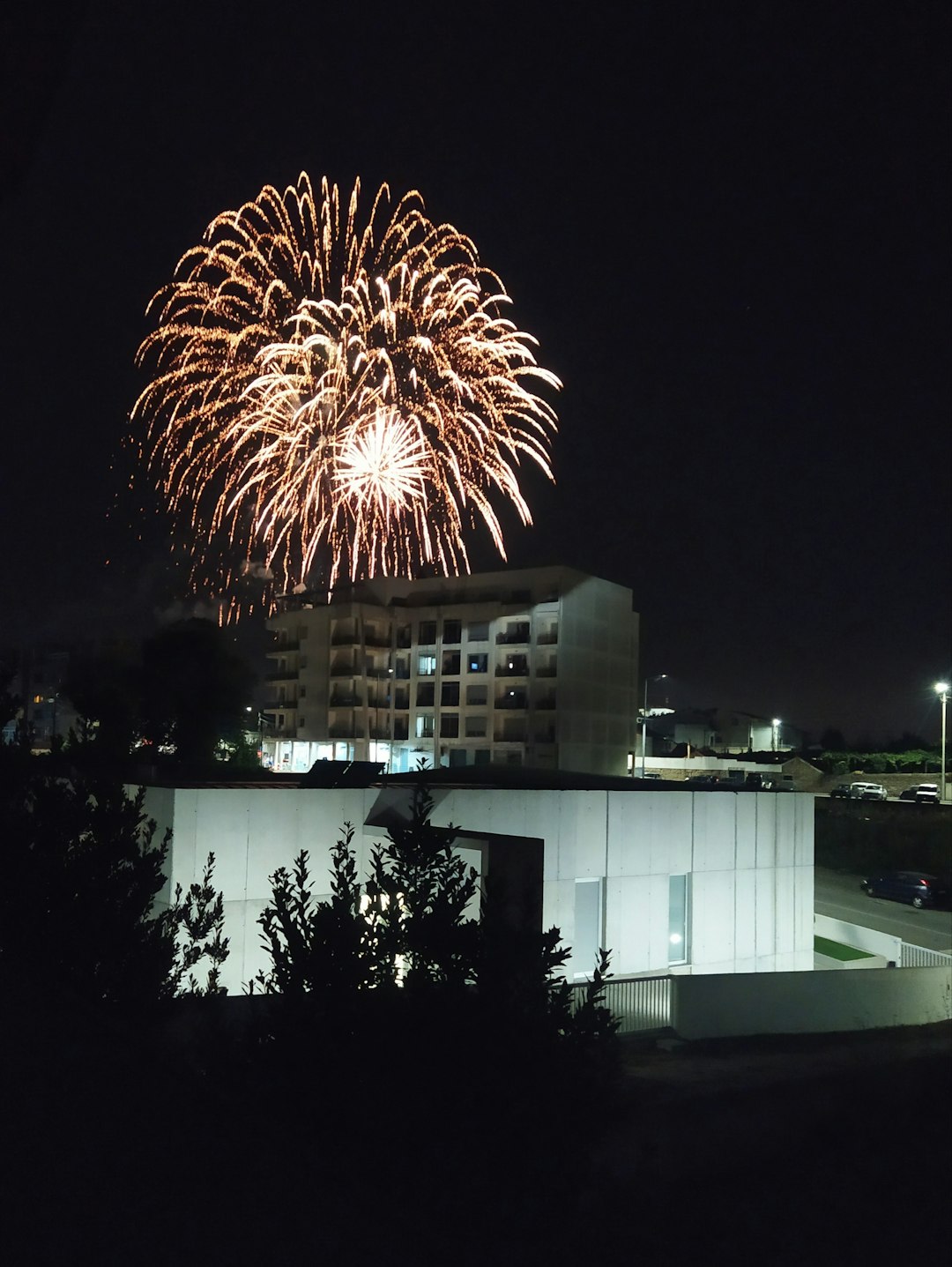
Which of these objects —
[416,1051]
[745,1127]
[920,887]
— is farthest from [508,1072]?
[920,887]

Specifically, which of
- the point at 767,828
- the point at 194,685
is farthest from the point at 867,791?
the point at 767,828

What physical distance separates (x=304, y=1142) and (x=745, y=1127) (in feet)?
14.7

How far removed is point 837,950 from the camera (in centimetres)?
2664

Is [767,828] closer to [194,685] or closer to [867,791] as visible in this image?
[194,685]

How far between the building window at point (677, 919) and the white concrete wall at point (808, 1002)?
9.75 feet

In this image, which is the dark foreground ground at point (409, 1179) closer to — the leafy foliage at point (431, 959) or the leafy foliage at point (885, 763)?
the leafy foliage at point (431, 959)

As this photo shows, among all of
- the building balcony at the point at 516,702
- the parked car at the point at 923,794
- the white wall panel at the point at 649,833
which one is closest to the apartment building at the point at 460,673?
the building balcony at the point at 516,702

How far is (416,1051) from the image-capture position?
17.0ft

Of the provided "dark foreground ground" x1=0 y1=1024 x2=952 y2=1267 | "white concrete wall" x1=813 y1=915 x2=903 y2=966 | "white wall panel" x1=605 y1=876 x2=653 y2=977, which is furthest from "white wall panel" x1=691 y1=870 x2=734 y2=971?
"dark foreground ground" x1=0 y1=1024 x2=952 y2=1267

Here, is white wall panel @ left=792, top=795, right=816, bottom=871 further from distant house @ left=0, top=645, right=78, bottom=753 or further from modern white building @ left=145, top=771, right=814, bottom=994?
distant house @ left=0, top=645, right=78, bottom=753

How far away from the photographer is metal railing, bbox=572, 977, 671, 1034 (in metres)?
14.8

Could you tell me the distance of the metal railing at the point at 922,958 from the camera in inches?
796

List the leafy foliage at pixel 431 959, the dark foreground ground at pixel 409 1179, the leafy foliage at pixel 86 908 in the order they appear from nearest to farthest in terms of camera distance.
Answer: the dark foreground ground at pixel 409 1179
the leafy foliage at pixel 431 959
the leafy foliage at pixel 86 908

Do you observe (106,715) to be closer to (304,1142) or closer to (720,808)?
(720,808)
